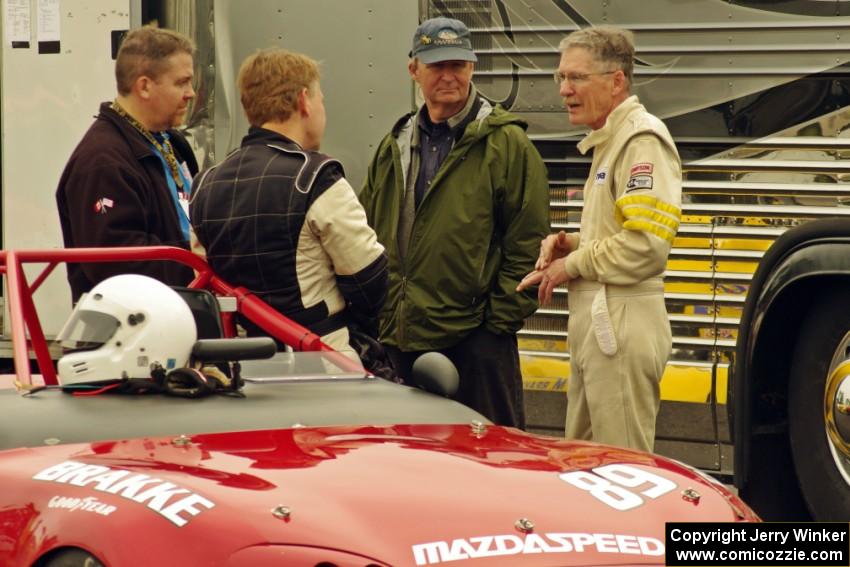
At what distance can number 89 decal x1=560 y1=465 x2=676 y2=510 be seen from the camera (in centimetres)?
354

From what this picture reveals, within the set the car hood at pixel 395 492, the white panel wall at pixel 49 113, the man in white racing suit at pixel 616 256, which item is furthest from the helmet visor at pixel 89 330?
the white panel wall at pixel 49 113

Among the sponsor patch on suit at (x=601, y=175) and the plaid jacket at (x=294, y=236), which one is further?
the sponsor patch on suit at (x=601, y=175)

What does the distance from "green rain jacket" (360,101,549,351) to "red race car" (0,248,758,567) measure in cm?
174

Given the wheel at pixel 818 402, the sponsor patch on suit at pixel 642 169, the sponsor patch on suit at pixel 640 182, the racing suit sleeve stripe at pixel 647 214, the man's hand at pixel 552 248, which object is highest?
the sponsor patch on suit at pixel 642 169

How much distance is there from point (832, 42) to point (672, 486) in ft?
11.1

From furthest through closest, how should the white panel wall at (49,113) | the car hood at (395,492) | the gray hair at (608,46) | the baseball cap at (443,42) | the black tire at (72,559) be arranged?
1. the white panel wall at (49,113)
2. the baseball cap at (443,42)
3. the gray hair at (608,46)
4. the black tire at (72,559)
5. the car hood at (395,492)

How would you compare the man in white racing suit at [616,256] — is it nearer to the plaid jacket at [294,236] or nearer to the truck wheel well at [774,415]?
the truck wheel well at [774,415]

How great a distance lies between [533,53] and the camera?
7164mm

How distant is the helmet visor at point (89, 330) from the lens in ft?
13.9

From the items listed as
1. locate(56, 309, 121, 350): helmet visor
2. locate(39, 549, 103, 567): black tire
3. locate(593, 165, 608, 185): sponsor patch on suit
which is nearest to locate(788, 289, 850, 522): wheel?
locate(593, 165, 608, 185): sponsor patch on suit

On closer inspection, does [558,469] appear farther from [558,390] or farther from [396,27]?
[396,27]

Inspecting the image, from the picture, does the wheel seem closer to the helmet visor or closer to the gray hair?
the gray hair

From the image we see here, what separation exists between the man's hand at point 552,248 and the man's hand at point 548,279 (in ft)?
0.09

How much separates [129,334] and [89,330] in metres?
0.12
